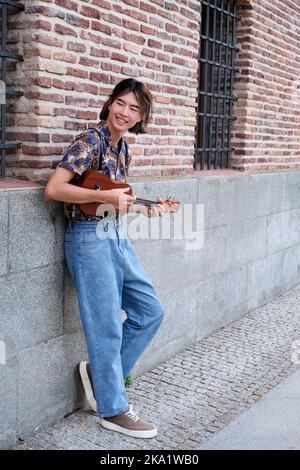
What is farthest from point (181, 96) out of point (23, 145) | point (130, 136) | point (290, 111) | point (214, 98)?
point (290, 111)

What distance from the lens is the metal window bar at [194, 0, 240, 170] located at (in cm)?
599

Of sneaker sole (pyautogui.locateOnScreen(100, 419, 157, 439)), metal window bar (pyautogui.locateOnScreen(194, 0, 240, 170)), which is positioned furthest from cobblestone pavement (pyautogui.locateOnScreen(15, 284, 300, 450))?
metal window bar (pyautogui.locateOnScreen(194, 0, 240, 170))

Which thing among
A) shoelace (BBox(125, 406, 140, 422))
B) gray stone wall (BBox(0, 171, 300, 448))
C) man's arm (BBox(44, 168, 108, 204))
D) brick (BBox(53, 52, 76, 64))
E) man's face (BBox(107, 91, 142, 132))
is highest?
brick (BBox(53, 52, 76, 64))

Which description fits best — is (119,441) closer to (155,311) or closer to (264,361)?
(155,311)

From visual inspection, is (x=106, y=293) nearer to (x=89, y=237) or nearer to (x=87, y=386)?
(x=89, y=237)

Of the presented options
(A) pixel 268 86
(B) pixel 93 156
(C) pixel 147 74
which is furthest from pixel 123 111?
(A) pixel 268 86

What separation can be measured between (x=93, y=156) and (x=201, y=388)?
192 cm

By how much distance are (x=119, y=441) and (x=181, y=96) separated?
275 cm

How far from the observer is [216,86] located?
6402 mm

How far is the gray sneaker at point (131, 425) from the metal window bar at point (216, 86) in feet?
9.31

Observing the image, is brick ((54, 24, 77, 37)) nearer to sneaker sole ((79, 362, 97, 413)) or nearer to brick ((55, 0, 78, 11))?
brick ((55, 0, 78, 11))

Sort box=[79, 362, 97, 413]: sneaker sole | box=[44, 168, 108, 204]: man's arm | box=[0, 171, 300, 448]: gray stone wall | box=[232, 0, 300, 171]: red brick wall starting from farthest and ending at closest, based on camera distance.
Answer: box=[232, 0, 300, 171]: red brick wall, box=[79, 362, 97, 413]: sneaker sole, box=[0, 171, 300, 448]: gray stone wall, box=[44, 168, 108, 204]: man's arm

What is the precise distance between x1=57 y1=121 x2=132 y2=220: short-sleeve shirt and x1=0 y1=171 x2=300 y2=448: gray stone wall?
0.70 ft

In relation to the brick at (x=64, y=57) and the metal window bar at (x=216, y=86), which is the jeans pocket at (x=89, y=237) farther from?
the metal window bar at (x=216, y=86)
